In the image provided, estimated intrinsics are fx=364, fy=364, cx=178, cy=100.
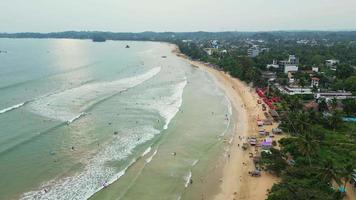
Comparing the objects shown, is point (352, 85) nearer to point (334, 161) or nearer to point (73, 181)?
point (334, 161)

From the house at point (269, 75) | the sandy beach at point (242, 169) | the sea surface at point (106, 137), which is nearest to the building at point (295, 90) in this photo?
the sandy beach at point (242, 169)

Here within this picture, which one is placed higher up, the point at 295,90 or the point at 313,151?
the point at 313,151

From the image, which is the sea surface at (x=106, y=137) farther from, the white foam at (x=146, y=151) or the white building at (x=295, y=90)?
the white building at (x=295, y=90)

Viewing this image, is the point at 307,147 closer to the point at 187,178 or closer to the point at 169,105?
the point at 187,178

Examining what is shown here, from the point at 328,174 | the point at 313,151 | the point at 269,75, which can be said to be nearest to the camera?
the point at 328,174

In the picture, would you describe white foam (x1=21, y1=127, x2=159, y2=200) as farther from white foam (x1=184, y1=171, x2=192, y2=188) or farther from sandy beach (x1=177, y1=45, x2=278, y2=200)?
sandy beach (x1=177, y1=45, x2=278, y2=200)

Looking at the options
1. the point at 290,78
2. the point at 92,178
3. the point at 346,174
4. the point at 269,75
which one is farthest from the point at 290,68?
the point at 92,178

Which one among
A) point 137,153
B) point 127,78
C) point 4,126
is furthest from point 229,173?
point 127,78
